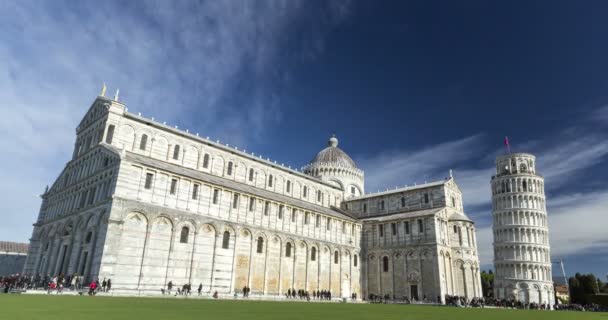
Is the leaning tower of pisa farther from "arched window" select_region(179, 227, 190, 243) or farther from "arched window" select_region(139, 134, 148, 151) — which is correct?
"arched window" select_region(139, 134, 148, 151)

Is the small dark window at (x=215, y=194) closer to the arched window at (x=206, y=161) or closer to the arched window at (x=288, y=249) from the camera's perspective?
the arched window at (x=206, y=161)

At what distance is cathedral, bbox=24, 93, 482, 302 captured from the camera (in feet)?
99.7

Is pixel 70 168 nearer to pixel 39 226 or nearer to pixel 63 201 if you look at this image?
pixel 63 201

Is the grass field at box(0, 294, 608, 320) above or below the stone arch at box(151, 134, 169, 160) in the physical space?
below

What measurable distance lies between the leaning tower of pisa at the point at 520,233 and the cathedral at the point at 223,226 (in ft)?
70.0

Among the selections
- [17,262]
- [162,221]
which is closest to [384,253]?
[162,221]

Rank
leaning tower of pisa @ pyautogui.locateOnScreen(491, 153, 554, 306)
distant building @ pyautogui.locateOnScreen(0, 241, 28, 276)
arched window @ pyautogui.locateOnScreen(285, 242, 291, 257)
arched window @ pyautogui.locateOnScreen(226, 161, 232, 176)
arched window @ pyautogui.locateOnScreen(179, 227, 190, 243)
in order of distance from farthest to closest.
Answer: leaning tower of pisa @ pyautogui.locateOnScreen(491, 153, 554, 306)
distant building @ pyautogui.locateOnScreen(0, 241, 28, 276)
arched window @ pyautogui.locateOnScreen(226, 161, 232, 176)
arched window @ pyautogui.locateOnScreen(285, 242, 291, 257)
arched window @ pyautogui.locateOnScreen(179, 227, 190, 243)

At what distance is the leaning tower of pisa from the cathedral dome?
91.6ft

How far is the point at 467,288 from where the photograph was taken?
44.4 metres

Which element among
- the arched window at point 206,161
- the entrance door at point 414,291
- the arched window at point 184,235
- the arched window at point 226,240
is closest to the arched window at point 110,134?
the arched window at point 206,161

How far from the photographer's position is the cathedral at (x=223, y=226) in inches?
1196

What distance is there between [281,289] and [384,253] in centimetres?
1576

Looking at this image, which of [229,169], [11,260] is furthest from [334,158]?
[11,260]

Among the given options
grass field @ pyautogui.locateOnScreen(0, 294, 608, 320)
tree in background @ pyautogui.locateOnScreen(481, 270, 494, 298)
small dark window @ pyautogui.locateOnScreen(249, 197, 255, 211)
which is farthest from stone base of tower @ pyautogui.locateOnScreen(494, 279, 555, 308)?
grass field @ pyautogui.locateOnScreen(0, 294, 608, 320)
